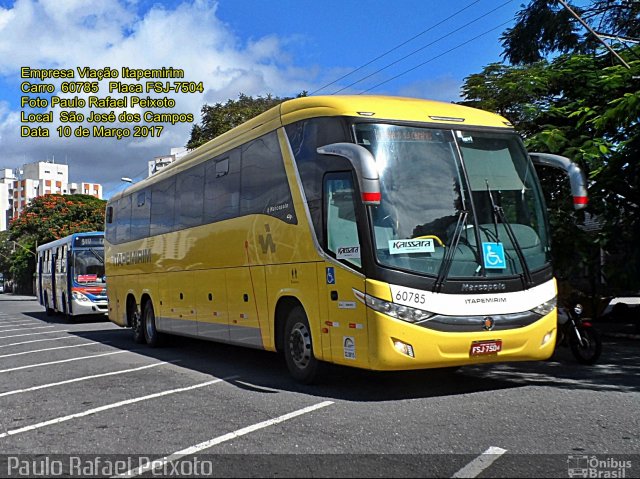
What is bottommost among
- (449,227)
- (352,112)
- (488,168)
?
(449,227)

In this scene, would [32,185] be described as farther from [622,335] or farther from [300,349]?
[300,349]

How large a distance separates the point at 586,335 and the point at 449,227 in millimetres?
3974

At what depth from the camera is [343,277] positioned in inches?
303

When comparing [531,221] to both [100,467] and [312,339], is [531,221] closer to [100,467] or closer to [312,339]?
[312,339]

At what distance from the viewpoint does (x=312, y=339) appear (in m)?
8.33

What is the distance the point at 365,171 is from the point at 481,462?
9.85 ft

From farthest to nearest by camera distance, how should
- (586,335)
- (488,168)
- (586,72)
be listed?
(586,72) → (586,335) → (488,168)

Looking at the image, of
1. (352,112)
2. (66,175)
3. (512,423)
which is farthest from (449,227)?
(66,175)

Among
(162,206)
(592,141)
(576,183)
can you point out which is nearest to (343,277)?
(576,183)

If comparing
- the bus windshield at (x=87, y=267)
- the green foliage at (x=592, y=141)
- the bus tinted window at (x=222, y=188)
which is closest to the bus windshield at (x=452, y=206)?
the bus tinted window at (x=222, y=188)

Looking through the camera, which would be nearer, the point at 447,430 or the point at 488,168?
the point at 447,430

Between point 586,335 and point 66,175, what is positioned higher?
point 66,175

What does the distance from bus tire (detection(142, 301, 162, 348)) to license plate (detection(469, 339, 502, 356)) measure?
863cm

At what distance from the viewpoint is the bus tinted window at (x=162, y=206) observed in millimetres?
13352
